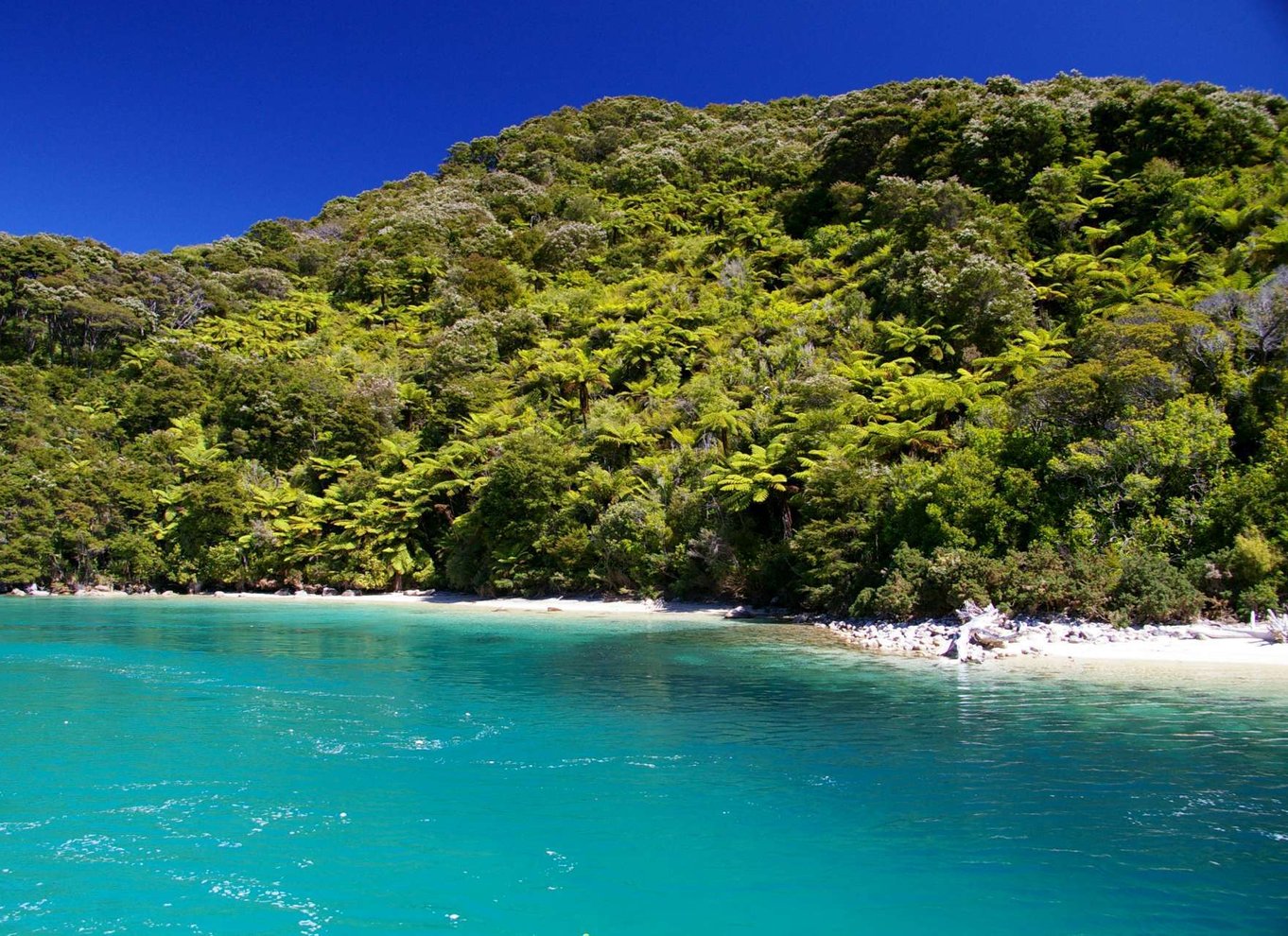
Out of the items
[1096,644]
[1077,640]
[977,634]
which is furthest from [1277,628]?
[977,634]

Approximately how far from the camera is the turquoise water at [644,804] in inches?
243

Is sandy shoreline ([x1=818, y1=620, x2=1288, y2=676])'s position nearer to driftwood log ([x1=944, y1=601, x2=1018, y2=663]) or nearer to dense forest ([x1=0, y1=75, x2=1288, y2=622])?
driftwood log ([x1=944, y1=601, x2=1018, y2=663])

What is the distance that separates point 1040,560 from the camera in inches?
740

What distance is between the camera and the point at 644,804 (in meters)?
8.41

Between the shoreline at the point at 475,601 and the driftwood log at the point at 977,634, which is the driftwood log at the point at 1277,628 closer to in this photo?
the driftwood log at the point at 977,634

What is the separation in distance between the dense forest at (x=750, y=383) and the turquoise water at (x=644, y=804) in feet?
23.3

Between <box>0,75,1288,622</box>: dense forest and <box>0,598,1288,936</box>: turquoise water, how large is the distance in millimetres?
7088

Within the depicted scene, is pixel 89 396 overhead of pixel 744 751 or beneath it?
overhead

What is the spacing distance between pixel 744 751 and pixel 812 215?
47.8 m

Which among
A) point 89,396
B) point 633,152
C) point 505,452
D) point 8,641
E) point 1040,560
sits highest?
point 633,152

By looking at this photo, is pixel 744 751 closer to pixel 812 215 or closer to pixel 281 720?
pixel 281 720

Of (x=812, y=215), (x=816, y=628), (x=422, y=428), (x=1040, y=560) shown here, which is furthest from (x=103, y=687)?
(x=812, y=215)

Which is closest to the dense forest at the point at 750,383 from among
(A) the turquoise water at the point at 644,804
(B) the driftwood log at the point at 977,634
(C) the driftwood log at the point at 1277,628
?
(C) the driftwood log at the point at 1277,628

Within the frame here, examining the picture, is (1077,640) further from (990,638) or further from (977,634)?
(977,634)
